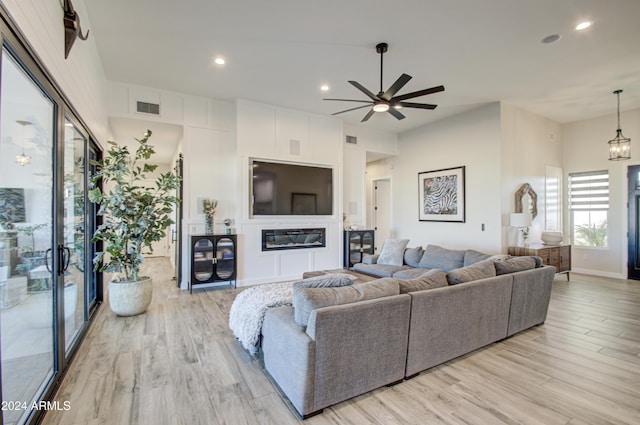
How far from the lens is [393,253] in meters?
5.03

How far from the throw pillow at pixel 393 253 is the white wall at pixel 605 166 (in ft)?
15.6

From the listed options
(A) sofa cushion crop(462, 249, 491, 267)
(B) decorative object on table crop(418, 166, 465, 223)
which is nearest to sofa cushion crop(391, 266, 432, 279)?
(A) sofa cushion crop(462, 249, 491, 267)

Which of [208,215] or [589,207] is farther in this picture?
[589,207]

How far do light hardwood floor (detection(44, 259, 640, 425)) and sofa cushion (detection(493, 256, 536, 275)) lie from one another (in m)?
0.73

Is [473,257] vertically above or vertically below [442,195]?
below

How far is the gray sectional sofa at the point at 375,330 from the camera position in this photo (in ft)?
6.51

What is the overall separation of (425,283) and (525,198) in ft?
15.7

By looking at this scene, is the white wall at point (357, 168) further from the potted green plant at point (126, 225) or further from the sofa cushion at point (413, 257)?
the potted green plant at point (126, 225)

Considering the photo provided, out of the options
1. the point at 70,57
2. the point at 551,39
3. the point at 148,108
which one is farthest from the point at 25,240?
the point at 551,39

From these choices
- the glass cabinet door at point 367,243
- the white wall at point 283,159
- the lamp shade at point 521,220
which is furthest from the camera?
the glass cabinet door at point 367,243

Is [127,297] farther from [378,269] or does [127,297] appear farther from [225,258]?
[378,269]

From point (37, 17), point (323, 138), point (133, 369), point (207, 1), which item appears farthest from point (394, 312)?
point (323, 138)

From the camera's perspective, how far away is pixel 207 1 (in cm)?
297

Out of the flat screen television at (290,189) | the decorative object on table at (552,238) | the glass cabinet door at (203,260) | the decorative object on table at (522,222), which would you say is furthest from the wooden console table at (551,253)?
the glass cabinet door at (203,260)
